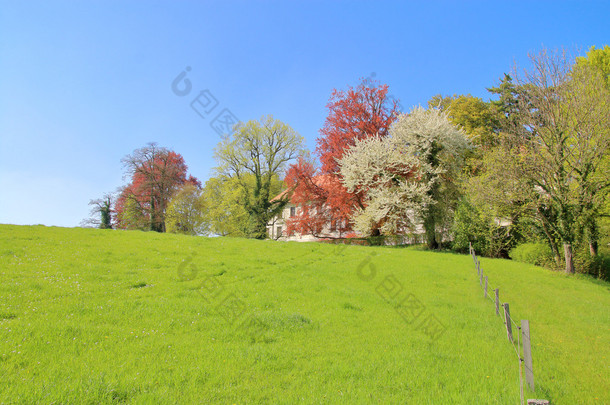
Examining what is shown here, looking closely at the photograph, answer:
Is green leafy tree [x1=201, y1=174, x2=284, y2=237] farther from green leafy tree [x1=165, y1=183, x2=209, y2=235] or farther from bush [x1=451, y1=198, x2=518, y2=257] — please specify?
bush [x1=451, y1=198, x2=518, y2=257]

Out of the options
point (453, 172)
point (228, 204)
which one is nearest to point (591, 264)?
point (453, 172)

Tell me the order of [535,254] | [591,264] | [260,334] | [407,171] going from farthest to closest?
1. [407,171]
2. [535,254]
3. [591,264]
4. [260,334]

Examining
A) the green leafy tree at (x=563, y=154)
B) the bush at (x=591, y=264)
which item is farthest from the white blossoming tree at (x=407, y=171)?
the bush at (x=591, y=264)

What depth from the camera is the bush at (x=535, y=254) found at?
22.9m

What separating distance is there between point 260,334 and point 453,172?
2511 cm

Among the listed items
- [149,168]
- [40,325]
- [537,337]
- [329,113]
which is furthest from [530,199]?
[149,168]

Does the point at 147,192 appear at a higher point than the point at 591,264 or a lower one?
higher

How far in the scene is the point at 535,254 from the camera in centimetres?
2331

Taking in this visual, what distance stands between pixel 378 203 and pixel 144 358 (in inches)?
859

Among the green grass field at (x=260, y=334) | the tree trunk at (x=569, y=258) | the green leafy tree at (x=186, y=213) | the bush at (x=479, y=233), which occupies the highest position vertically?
the green leafy tree at (x=186, y=213)

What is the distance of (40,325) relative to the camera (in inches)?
258

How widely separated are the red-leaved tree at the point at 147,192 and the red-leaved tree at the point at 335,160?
841 inches

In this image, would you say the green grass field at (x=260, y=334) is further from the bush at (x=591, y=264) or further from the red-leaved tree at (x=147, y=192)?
the red-leaved tree at (x=147, y=192)

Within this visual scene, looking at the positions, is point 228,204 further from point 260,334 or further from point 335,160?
point 260,334
